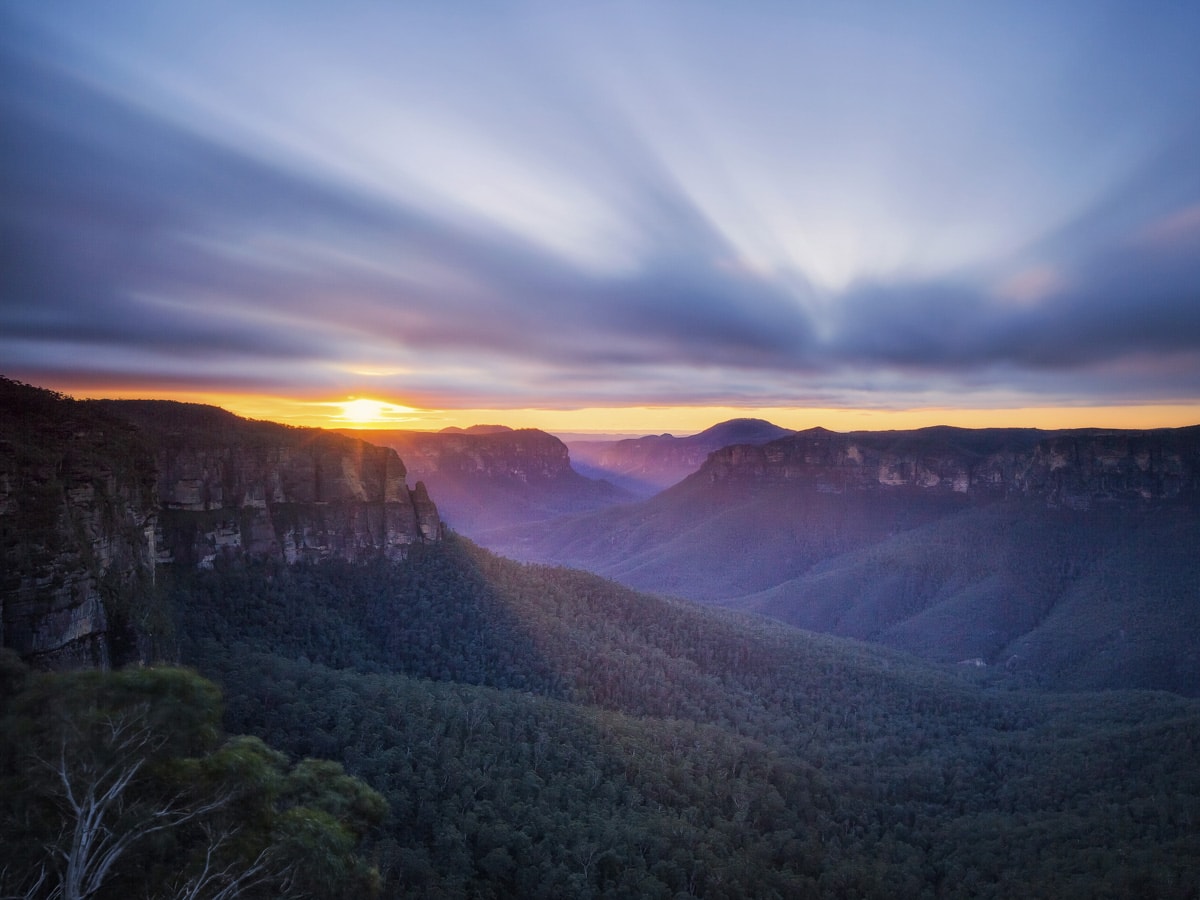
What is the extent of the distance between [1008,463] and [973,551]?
3499cm

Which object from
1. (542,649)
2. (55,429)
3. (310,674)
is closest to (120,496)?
(55,429)

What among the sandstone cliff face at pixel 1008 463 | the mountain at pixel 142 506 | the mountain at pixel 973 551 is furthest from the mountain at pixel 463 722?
the sandstone cliff face at pixel 1008 463

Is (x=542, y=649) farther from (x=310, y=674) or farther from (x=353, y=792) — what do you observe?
(x=353, y=792)

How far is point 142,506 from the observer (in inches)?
1491

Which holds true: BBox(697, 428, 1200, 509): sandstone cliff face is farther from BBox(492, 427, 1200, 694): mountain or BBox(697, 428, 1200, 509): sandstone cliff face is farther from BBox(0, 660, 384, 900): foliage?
BBox(0, 660, 384, 900): foliage

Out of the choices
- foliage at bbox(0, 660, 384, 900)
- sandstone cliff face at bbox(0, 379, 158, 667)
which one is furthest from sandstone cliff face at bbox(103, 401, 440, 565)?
foliage at bbox(0, 660, 384, 900)

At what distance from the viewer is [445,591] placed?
68438 millimetres

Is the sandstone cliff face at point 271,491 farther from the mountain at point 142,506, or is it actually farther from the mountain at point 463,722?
the mountain at point 463,722

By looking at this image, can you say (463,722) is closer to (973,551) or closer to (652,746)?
(652,746)

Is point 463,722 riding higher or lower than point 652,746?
higher

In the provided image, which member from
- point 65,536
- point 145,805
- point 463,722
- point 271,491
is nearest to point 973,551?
point 463,722

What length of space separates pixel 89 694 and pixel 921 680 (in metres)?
83.1

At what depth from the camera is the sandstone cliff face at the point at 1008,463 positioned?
131375 millimetres

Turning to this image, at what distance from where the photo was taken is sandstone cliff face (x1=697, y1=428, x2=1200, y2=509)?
431ft
